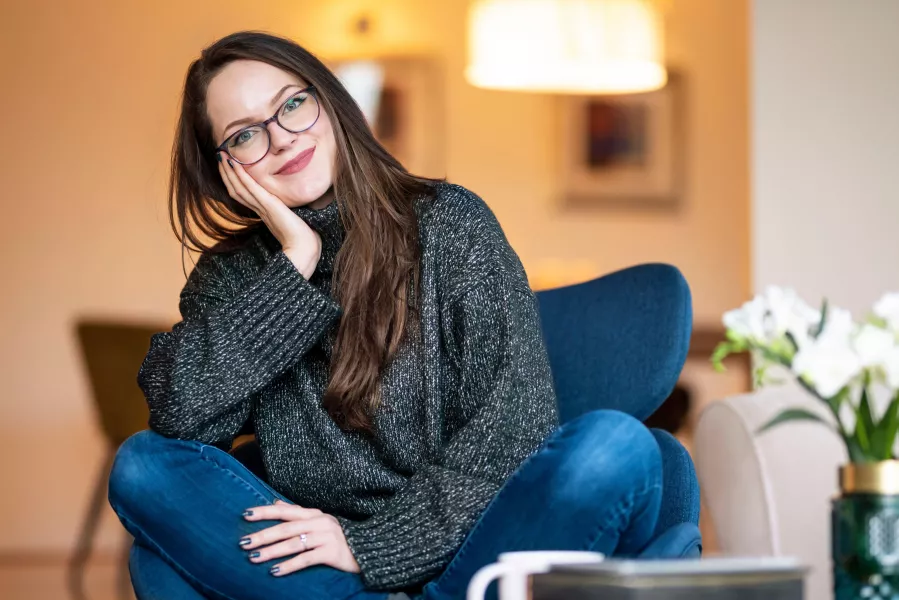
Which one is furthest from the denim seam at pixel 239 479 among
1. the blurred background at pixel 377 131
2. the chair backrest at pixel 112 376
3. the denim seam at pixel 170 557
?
the chair backrest at pixel 112 376

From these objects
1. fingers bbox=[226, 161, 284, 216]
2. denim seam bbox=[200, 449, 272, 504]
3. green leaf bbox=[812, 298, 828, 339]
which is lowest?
denim seam bbox=[200, 449, 272, 504]

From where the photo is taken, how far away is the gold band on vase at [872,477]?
3.34ft

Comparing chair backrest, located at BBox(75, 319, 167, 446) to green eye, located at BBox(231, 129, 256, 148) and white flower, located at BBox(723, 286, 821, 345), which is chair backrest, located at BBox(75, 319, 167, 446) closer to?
green eye, located at BBox(231, 129, 256, 148)

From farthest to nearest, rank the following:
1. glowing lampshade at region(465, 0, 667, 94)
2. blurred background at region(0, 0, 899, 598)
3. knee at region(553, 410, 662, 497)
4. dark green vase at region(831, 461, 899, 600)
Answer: blurred background at region(0, 0, 899, 598) → glowing lampshade at region(465, 0, 667, 94) → knee at region(553, 410, 662, 497) → dark green vase at region(831, 461, 899, 600)

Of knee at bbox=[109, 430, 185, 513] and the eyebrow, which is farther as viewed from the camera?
the eyebrow

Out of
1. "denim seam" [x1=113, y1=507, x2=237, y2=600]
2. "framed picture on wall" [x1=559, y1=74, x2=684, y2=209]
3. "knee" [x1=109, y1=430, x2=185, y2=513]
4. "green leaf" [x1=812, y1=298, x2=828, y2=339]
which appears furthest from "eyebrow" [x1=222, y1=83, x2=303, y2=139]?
"framed picture on wall" [x1=559, y1=74, x2=684, y2=209]

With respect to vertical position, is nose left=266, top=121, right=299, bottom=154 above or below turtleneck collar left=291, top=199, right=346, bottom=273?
above

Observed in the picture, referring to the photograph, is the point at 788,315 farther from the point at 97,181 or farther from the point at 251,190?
the point at 97,181

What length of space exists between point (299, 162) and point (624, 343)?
634mm

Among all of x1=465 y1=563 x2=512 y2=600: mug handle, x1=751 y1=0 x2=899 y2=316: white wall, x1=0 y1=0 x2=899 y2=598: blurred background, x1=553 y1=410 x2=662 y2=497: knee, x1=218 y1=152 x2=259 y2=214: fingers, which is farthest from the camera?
x1=0 y1=0 x2=899 y2=598: blurred background

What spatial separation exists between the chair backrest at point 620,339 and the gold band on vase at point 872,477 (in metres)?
0.75

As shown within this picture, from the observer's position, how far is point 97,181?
15.3ft

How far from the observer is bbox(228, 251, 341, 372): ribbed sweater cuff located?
1728 millimetres

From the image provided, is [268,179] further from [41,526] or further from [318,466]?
[41,526]
